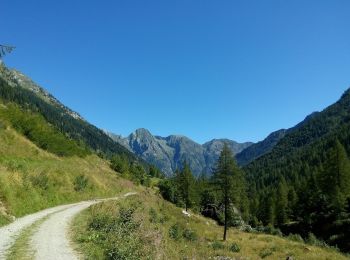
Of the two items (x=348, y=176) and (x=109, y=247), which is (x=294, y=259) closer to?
(x=109, y=247)

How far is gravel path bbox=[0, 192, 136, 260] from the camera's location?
12.7 metres

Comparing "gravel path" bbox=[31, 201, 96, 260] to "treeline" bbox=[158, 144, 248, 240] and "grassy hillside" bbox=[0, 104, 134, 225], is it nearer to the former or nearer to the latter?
"grassy hillside" bbox=[0, 104, 134, 225]

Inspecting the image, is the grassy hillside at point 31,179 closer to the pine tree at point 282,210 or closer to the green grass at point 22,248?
the green grass at point 22,248

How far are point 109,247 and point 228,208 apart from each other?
44806 millimetres

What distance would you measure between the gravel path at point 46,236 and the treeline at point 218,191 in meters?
34.1

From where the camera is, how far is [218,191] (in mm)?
62781

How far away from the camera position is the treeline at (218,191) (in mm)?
54625

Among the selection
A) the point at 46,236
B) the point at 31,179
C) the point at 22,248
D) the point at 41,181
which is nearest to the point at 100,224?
the point at 46,236

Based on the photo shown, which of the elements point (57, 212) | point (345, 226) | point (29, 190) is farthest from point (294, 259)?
point (345, 226)

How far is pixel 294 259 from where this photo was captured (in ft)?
107

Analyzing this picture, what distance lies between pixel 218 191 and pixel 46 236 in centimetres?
4924

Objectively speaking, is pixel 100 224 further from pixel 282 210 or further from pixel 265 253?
A: pixel 282 210

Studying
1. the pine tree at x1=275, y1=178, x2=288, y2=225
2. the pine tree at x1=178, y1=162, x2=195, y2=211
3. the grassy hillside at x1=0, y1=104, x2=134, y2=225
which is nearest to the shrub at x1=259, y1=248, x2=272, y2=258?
the grassy hillside at x1=0, y1=104, x2=134, y2=225

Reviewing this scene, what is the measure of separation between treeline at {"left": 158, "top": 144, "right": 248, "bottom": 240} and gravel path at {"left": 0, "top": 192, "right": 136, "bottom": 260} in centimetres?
3411
